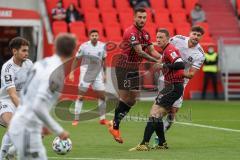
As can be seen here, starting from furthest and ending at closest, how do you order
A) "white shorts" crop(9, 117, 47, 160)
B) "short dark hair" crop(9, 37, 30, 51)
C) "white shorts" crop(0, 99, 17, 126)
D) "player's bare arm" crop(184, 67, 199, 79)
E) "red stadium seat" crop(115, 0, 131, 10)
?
"red stadium seat" crop(115, 0, 131, 10) → "player's bare arm" crop(184, 67, 199, 79) → "white shorts" crop(0, 99, 17, 126) → "short dark hair" crop(9, 37, 30, 51) → "white shorts" crop(9, 117, 47, 160)

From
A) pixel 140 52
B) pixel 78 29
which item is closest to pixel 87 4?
pixel 78 29

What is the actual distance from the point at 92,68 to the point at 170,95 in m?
6.95

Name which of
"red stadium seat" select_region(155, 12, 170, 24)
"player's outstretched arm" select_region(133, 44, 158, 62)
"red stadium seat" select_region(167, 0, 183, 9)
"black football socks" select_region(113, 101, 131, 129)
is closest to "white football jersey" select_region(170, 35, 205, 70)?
"player's outstretched arm" select_region(133, 44, 158, 62)

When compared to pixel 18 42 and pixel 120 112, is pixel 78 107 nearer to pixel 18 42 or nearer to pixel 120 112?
pixel 120 112

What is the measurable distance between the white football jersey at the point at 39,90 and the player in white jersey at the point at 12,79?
2.20m

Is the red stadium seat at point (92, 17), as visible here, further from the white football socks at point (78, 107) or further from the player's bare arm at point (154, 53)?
the player's bare arm at point (154, 53)

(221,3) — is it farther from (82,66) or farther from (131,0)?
(82,66)

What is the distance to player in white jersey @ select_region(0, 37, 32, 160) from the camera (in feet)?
35.9

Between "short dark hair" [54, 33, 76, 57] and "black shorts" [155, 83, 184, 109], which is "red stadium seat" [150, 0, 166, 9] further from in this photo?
"short dark hair" [54, 33, 76, 57]

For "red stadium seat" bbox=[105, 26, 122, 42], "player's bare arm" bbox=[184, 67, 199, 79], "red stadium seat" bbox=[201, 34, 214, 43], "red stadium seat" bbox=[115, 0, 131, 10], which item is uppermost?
"red stadium seat" bbox=[115, 0, 131, 10]

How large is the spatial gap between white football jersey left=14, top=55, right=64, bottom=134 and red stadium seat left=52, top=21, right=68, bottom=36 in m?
20.0

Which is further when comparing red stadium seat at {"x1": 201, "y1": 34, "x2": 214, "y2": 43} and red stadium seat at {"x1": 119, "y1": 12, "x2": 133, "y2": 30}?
red stadium seat at {"x1": 119, "y1": 12, "x2": 133, "y2": 30}

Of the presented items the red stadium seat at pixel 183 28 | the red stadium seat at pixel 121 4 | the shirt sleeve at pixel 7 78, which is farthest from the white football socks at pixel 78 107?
the red stadium seat at pixel 121 4

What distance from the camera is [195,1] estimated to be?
3206cm
